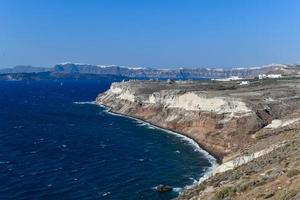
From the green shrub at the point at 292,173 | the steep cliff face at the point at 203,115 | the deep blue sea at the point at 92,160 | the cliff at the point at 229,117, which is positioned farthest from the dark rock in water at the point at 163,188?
the green shrub at the point at 292,173

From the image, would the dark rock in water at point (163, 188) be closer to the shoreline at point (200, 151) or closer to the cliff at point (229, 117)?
the shoreline at point (200, 151)

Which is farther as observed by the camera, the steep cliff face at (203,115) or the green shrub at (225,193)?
the steep cliff face at (203,115)

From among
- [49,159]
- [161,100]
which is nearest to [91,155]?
[49,159]

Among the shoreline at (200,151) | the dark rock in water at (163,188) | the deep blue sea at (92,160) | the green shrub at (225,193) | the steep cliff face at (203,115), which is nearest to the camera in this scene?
the green shrub at (225,193)

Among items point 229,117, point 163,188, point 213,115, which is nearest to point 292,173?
point 163,188

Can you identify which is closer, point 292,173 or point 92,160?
point 292,173

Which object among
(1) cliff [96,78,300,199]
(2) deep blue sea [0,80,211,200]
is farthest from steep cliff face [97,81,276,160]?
(2) deep blue sea [0,80,211,200]

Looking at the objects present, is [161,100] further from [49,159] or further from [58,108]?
[49,159]

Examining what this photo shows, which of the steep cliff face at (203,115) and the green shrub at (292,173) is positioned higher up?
the green shrub at (292,173)

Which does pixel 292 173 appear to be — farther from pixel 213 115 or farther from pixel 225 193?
pixel 213 115
